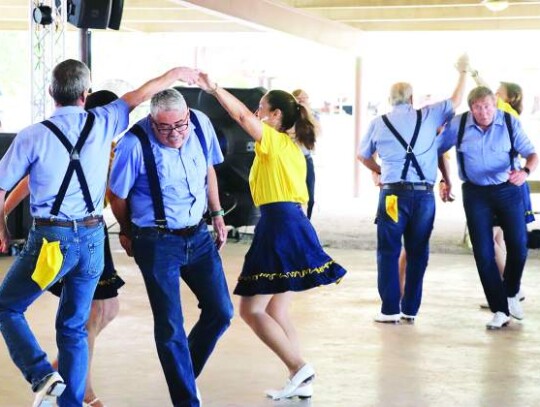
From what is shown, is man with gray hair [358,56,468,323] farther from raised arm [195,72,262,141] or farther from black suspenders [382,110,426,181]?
raised arm [195,72,262,141]

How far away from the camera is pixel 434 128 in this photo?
21.6ft

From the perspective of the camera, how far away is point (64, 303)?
13.6 feet

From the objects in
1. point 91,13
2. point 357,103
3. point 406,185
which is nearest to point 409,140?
Result: point 406,185

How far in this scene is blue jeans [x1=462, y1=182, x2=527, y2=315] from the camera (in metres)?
6.41

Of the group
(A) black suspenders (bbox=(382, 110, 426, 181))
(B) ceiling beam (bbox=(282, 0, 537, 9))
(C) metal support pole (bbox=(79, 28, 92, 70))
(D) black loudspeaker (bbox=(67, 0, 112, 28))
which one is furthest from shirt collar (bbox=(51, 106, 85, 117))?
(B) ceiling beam (bbox=(282, 0, 537, 9))

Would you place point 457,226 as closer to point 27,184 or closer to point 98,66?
point 27,184

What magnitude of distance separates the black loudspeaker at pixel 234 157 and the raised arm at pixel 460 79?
4.34m

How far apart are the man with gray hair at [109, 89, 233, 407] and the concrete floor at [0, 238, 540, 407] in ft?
1.97

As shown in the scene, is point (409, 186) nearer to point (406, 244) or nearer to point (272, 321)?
point (406, 244)

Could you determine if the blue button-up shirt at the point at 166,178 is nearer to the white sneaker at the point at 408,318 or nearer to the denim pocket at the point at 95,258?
the denim pocket at the point at 95,258

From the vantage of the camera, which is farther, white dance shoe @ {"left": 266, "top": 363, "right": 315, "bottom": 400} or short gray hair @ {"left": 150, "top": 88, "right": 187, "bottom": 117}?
white dance shoe @ {"left": 266, "top": 363, "right": 315, "bottom": 400}

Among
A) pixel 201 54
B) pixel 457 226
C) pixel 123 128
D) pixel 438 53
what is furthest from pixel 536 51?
pixel 123 128

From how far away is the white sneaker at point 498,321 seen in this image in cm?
653

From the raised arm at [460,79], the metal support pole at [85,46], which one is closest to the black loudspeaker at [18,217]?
the metal support pole at [85,46]
